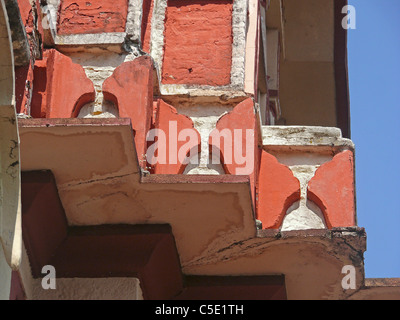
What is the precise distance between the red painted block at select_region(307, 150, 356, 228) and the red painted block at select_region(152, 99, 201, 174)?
2.52ft

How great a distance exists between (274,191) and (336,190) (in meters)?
0.36

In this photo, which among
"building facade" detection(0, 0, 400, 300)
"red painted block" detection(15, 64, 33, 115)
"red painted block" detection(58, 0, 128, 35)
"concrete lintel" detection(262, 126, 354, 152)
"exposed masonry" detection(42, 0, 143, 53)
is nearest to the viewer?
"building facade" detection(0, 0, 400, 300)

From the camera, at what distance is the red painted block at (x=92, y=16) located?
7.20 metres

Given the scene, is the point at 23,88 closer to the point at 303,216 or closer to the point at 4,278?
the point at 4,278

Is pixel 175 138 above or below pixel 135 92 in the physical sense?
below

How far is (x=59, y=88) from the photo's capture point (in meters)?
6.87

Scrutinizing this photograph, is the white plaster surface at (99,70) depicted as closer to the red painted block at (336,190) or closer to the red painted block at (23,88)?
the red painted block at (23,88)

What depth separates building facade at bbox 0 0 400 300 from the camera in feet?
20.6

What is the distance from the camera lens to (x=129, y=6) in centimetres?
725

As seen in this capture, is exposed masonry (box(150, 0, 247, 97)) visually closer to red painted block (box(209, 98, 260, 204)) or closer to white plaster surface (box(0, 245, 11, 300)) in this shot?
red painted block (box(209, 98, 260, 204))

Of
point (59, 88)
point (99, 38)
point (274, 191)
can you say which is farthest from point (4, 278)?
point (274, 191)

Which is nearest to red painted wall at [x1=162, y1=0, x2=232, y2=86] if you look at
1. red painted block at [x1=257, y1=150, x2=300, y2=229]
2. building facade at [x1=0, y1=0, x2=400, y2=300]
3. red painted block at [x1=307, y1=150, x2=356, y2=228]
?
building facade at [x1=0, y1=0, x2=400, y2=300]

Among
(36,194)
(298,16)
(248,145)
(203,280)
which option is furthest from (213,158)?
(298,16)

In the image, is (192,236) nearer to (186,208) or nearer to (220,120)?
(186,208)
